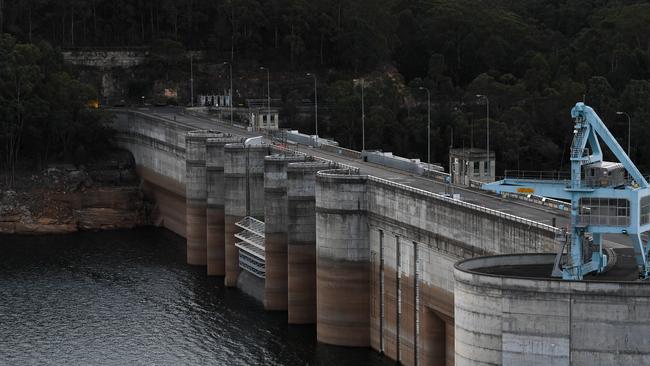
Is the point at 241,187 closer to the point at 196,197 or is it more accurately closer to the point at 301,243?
the point at 196,197

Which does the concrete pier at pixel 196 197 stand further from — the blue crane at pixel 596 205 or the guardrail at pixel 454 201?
the blue crane at pixel 596 205

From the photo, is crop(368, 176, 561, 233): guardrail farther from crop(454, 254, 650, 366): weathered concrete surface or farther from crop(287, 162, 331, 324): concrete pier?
crop(454, 254, 650, 366): weathered concrete surface

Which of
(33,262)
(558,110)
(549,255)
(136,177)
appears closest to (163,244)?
A: (33,262)

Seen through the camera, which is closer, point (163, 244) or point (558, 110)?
point (163, 244)

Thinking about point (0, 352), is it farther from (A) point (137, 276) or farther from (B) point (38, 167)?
(B) point (38, 167)

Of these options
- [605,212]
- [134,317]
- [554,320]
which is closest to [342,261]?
[134,317]

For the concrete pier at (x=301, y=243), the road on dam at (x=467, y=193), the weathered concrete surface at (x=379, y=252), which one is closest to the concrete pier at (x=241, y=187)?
the road on dam at (x=467, y=193)

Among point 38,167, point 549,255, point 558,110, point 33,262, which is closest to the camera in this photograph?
point 549,255
